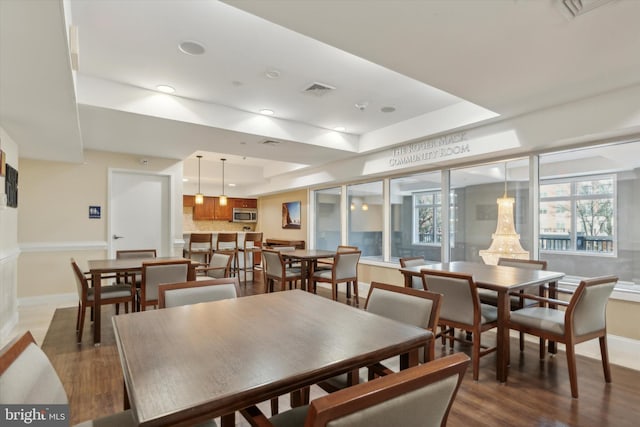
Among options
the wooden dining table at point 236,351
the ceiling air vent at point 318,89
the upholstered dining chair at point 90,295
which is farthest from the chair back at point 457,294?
the upholstered dining chair at point 90,295

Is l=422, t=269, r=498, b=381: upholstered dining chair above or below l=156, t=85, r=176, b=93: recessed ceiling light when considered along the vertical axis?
below

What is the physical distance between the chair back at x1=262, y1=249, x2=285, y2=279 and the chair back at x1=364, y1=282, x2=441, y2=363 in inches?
117

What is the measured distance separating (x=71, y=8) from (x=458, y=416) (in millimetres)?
3794

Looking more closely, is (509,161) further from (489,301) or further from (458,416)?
(458,416)

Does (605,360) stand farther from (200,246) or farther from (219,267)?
(200,246)

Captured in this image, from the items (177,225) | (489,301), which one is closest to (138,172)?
(177,225)

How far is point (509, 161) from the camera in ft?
14.4

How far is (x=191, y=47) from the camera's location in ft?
9.10

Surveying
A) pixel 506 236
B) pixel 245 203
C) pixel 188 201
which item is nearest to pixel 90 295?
pixel 506 236

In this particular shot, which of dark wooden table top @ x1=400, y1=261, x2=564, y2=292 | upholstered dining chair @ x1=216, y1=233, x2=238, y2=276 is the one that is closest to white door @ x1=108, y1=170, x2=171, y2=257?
upholstered dining chair @ x1=216, y1=233, x2=238, y2=276

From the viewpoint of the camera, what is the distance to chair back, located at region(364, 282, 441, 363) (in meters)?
1.72

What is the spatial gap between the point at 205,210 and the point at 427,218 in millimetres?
6629

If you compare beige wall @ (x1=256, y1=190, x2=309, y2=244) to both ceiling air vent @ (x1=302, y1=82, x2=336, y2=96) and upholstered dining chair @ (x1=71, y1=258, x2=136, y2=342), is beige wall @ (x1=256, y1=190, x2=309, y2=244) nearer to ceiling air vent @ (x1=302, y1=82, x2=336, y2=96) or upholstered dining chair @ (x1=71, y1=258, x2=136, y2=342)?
ceiling air vent @ (x1=302, y1=82, x2=336, y2=96)

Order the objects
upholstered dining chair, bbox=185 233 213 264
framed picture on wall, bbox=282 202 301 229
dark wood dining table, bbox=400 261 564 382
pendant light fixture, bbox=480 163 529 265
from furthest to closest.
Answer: framed picture on wall, bbox=282 202 301 229 → upholstered dining chair, bbox=185 233 213 264 → pendant light fixture, bbox=480 163 529 265 → dark wood dining table, bbox=400 261 564 382
